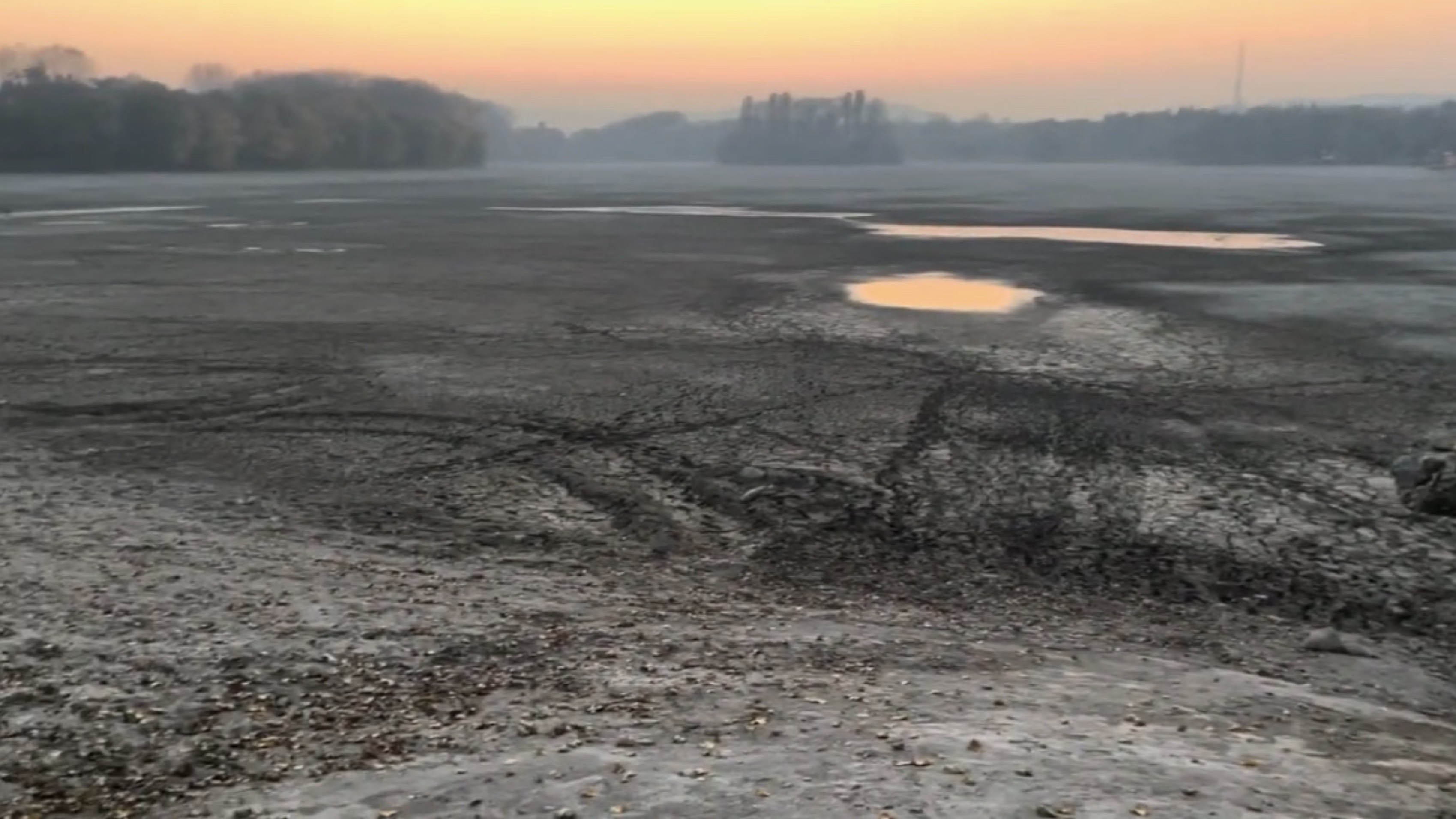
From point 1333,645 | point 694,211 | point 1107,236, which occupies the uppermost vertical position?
point 694,211

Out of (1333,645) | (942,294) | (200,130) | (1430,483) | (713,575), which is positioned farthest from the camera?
(200,130)

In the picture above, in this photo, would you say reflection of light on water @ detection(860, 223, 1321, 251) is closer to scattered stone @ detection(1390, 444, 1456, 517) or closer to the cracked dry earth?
the cracked dry earth

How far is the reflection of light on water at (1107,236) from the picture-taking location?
34.9m

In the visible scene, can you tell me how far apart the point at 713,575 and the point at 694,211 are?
46064 mm

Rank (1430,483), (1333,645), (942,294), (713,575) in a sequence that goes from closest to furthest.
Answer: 1. (1333,645)
2. (713,575)
3. (1430,483)
4. (942,294)

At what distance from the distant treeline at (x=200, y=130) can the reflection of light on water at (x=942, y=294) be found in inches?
3469

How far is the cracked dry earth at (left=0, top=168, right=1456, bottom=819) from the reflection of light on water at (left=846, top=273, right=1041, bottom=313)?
317 centimetres

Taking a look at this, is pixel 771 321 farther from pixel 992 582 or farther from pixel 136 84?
pixel 136 84

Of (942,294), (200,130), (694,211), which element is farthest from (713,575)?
(200,130)

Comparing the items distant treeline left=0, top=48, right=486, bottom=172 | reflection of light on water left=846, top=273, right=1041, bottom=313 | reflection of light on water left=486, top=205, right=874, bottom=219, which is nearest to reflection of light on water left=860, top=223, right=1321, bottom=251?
reflection of light on water left=486, top=205, right=874, bottom=219

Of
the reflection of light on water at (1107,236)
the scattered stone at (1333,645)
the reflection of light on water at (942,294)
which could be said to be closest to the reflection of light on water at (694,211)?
the reflection of light on water at (1107,236)

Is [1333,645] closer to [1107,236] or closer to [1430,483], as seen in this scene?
[1430,483]

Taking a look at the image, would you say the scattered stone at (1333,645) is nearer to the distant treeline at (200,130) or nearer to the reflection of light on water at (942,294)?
the reflection of light on water at (942,294)

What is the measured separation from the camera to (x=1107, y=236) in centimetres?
3881
